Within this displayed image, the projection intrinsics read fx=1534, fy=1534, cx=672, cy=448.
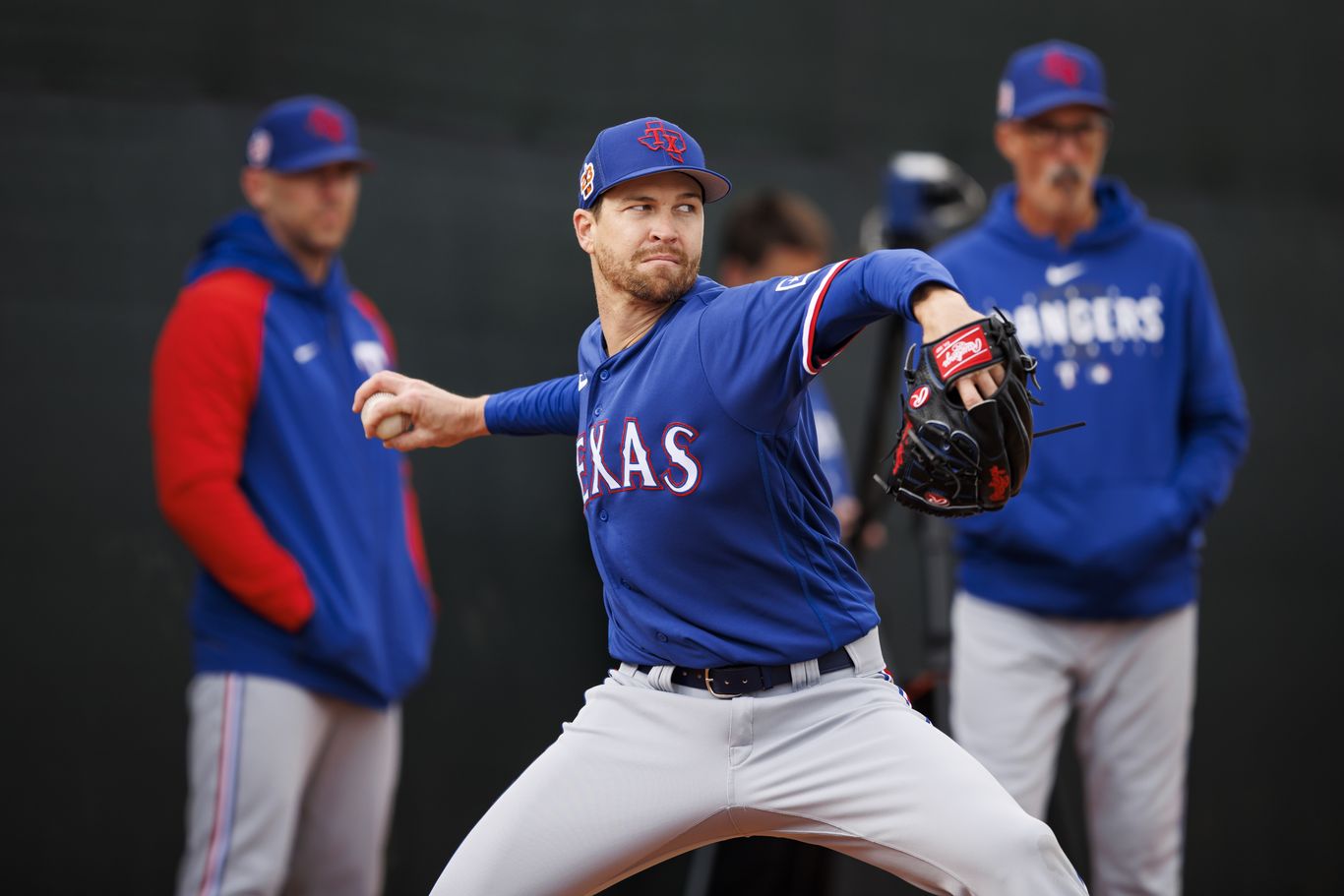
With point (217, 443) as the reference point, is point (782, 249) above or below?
above

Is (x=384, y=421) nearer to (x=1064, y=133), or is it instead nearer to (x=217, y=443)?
(x=217, y=443)

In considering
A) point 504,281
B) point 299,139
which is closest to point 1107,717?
point 504,281

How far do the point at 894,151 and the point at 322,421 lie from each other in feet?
6.65

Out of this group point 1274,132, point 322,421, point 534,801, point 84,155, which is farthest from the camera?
point 1274,132

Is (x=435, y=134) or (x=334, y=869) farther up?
(x=435, y=134)

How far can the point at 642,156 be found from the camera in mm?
2145

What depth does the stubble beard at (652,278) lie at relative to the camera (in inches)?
A: 85.0

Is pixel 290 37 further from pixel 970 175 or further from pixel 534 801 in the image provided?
pixel 534 801

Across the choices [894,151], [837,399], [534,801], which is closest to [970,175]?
[894,151]

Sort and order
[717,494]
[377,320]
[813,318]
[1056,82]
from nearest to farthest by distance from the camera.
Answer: [813,318] < [717,494] < [1056,82] < [377,320]

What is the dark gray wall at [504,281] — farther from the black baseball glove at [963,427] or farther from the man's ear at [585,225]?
the black baseball glove at [963,427]

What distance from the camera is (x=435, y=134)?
395 cm

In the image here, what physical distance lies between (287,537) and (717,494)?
4.32 feet

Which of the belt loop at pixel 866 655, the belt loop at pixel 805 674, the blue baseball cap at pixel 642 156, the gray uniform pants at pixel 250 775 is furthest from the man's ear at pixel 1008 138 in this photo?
the gray uniform pants at pixel 250 775
